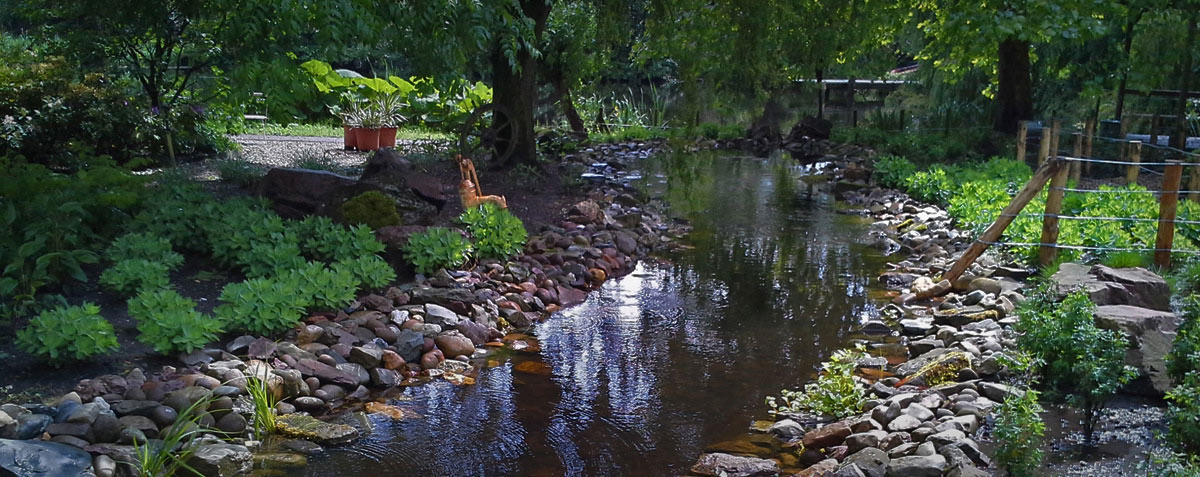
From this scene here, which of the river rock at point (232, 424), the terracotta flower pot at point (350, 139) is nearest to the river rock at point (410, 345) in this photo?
the river rock at point (232, 424)

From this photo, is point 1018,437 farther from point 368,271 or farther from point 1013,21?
point 1013,21

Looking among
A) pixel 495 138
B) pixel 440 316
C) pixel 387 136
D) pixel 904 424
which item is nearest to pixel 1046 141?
pixel 495 138

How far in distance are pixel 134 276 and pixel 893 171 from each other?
12210mm

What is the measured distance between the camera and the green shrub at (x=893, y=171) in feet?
50.4

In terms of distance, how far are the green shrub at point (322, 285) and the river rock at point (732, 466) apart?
3209 millimetres

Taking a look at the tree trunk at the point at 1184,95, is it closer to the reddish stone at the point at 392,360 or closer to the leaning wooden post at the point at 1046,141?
the leaning wooden post at the point at 1046,141

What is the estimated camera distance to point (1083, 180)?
1460 cm

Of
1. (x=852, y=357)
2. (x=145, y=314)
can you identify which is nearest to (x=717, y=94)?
(x=852, y=357)

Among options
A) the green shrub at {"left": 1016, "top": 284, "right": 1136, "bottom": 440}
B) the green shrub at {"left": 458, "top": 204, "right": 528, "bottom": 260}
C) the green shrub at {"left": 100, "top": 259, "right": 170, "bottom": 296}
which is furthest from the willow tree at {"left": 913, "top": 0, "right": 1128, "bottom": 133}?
the green shrub at {"left": 100, "top": 259, "right": 170, "bottom": 296}

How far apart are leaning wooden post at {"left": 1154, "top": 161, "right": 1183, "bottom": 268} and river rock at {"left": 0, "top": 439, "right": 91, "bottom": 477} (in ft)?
25.4

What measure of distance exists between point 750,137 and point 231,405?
18.4 m

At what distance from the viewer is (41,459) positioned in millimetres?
4609

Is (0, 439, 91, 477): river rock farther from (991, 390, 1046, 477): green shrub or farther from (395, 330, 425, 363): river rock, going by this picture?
(991, 390, 1046, 477): green shrub

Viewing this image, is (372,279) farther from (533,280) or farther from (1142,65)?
(1142,65)
